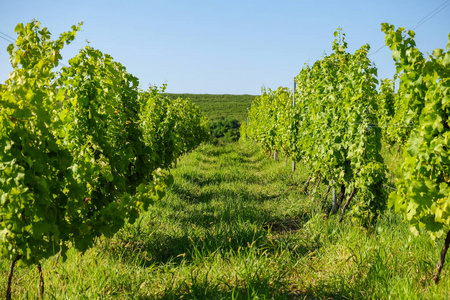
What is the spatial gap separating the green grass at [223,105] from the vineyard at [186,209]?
108 feet

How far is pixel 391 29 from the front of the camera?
278 centimetres

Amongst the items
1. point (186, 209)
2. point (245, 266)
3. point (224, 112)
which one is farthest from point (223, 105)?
point (245, 266)

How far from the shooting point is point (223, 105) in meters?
51.7

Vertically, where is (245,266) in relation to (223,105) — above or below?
below

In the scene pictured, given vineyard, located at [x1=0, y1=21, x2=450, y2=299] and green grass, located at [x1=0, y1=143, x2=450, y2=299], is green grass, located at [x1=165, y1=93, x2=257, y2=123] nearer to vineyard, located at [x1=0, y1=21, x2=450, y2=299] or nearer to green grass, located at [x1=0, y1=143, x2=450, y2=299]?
vineyard, located at [x1=0, y1=21, x2=450, y2=299]

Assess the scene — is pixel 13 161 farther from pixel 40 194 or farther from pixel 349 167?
pixel 349 167

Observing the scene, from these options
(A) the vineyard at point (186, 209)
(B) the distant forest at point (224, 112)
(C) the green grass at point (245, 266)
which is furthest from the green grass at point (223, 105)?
(C) the green grass at point (245, 266)

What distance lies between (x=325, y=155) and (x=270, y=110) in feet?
26.5

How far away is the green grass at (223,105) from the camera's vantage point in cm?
4306

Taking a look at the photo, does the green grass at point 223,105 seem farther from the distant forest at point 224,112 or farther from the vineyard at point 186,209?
the vineyard at point 186,209

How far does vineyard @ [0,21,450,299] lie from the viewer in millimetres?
2406

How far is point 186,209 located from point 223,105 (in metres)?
46.4

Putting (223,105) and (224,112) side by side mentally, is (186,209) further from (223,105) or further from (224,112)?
(223,105)

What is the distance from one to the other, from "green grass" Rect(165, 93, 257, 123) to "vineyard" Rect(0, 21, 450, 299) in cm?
3289
